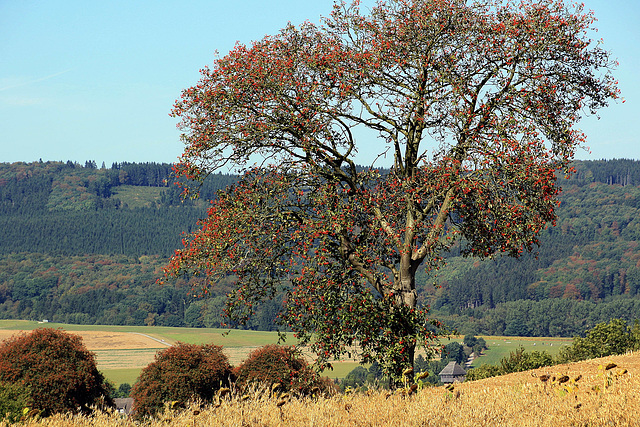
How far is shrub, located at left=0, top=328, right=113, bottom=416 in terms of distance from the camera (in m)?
42.8

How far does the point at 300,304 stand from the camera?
17.6 m

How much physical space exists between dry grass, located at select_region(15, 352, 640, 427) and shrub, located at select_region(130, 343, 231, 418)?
124ft

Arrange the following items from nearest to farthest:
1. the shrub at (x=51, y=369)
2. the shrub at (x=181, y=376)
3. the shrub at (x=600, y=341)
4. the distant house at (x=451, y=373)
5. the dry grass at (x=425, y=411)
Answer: the dry grass at (x=425, y=411), the shrub at (x=51, y=369), the shrub at (x=181, y=376), the shrub at (x=600, y=341), the distant house at (x=451, y=373)

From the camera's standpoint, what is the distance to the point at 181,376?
48062 millimetres

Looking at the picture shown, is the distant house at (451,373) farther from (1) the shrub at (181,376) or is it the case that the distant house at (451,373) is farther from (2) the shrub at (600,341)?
(1) the shrub at (181,376)

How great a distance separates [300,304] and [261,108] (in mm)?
5507

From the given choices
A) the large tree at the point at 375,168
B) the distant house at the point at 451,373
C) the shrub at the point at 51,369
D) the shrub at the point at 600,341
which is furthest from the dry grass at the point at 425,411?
the distant house at the point at 451,373

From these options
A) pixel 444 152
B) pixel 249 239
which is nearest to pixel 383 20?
pixel 444 152

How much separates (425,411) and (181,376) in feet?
134

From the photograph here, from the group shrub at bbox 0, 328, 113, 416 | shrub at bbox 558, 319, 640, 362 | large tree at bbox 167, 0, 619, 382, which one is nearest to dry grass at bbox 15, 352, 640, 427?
large tree at bbox 167, 0, 619, 382

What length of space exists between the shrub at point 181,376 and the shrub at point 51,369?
416 centimetres

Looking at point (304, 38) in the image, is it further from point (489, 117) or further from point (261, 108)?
point (489, 117)

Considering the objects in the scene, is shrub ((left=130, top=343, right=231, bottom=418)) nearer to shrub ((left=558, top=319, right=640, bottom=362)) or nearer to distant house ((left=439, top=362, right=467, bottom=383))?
shrub ((left=558, top=319, right=640, bottom=362))

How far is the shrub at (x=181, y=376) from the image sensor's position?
47875mm
